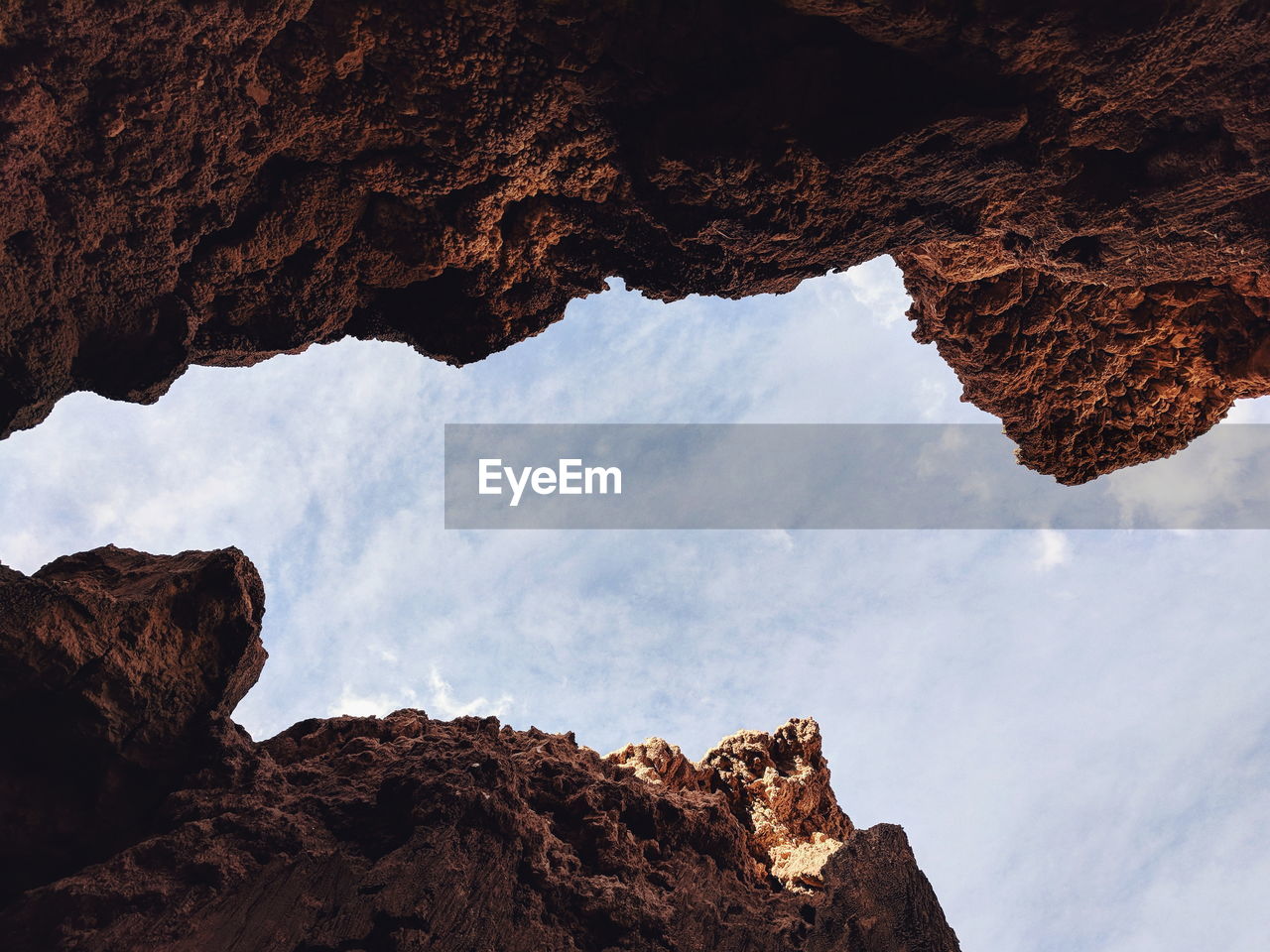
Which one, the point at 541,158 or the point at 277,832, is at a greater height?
the point at 541,158

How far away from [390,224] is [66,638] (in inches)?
139

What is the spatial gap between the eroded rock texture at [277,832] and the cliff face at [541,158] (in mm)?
1740

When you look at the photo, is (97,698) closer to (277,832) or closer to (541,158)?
(277,832)

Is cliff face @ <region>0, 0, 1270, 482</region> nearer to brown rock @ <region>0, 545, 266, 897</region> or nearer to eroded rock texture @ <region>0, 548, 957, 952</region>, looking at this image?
brown rock @ <region>0, 545, 266, 897</region>

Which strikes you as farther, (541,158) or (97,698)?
(541,158)

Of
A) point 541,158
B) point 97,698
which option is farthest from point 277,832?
point 541,158

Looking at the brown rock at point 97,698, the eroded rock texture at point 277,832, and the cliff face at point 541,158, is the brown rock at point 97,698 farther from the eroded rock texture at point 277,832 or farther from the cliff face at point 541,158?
the cliff face at point 541,158

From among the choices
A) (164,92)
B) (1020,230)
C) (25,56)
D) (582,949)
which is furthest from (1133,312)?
(25,56)

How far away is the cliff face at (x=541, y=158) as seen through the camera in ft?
15.1

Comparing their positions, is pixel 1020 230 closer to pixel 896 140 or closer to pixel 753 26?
pixel 896 140

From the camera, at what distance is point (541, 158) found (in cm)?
559

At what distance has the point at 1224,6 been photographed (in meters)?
4.28

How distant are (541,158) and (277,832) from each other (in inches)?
194

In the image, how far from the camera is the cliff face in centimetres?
460
